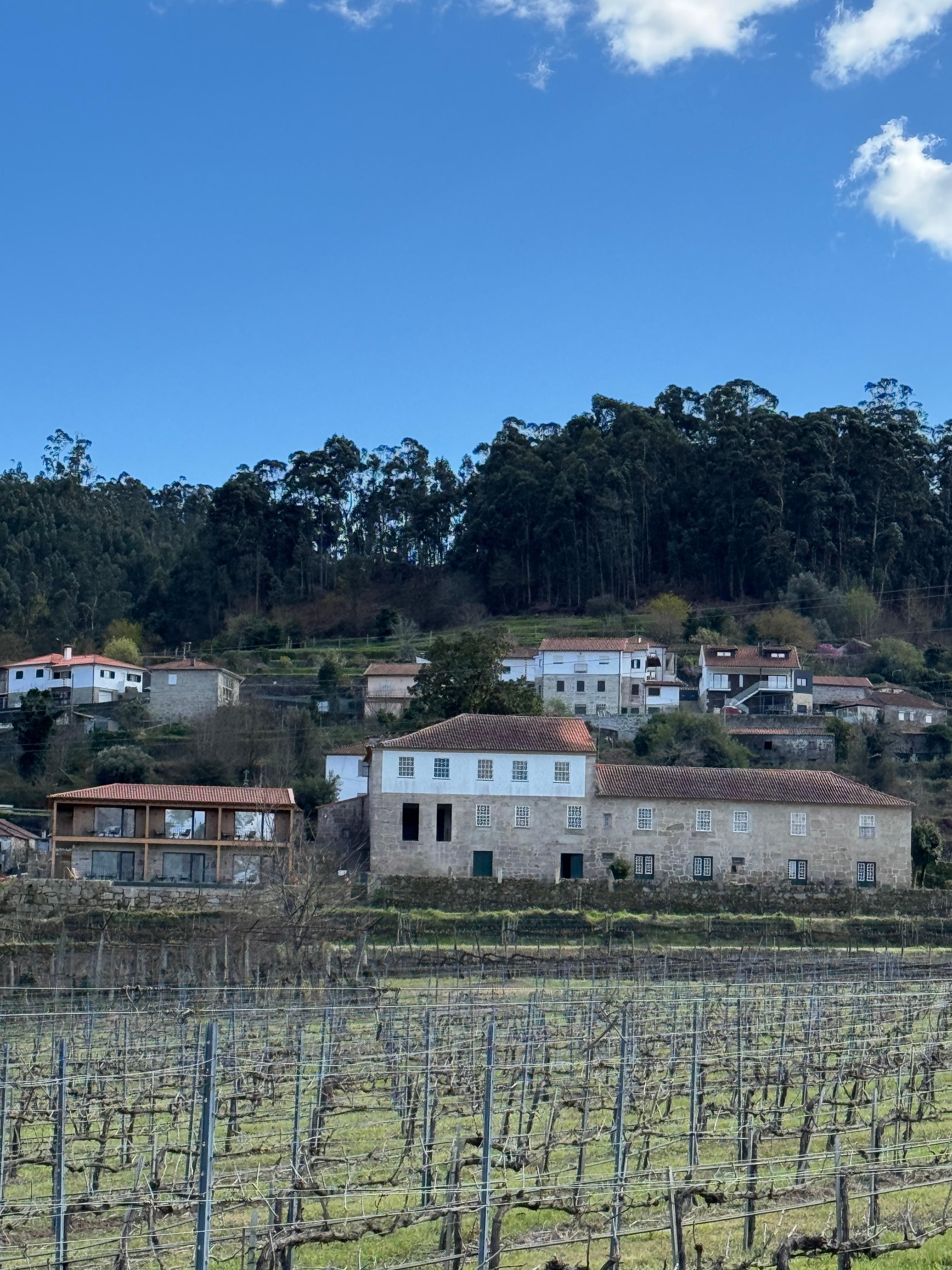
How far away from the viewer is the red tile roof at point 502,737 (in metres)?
42.2

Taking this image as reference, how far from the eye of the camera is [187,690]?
6444 cm

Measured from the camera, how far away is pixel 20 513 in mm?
95625

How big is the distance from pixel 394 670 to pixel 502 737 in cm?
2179

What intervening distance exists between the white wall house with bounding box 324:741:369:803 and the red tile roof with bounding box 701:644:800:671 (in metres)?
20.2

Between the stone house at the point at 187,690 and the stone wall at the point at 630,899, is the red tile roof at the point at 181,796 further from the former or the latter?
the stone house at the point at 187,690

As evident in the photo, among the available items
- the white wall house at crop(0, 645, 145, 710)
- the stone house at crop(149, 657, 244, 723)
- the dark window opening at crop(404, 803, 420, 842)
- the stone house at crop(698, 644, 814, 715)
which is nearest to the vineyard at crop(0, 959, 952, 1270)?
the dark window opening at crop(404, 803, 420, 842)

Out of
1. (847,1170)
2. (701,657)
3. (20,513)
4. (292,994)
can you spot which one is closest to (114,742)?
(701,657)

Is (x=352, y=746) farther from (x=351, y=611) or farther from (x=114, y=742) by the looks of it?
(x=351, y=611)

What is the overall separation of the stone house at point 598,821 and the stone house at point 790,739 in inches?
562

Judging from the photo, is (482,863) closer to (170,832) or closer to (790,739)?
(170,832)

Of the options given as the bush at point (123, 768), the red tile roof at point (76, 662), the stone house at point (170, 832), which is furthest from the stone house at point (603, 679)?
the stone house at point (170, 832)

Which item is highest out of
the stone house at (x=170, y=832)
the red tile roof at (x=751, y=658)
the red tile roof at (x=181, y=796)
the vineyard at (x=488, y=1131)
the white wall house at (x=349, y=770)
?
the red tile roof at (x=751, y=658)

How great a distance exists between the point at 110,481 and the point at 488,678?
261 feet

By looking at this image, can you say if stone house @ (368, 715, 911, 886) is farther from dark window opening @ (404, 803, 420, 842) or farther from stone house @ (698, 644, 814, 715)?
stone house @ (698, 644, 814, 715)
